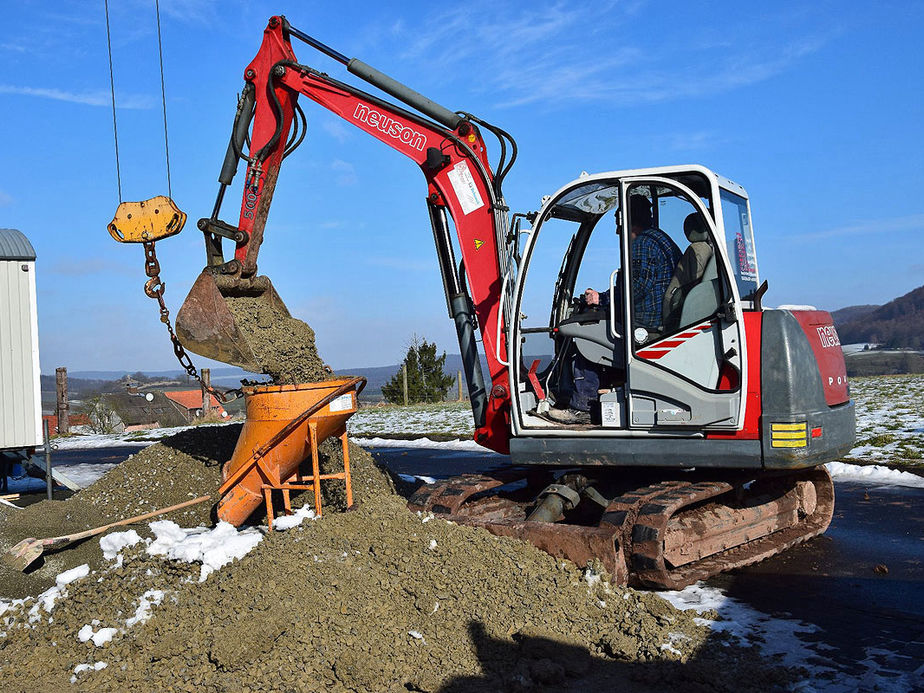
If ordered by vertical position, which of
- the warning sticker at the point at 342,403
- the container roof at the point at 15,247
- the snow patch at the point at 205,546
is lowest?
the snow patch at the point at 205,546

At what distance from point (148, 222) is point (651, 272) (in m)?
4.04

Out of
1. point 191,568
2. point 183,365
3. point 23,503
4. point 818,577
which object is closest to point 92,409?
point 23,503

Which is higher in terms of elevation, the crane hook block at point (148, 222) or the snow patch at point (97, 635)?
the crane hook block at point (148, 222)

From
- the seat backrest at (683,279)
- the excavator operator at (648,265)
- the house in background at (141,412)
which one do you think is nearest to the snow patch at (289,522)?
the excavator operator at (648,265)

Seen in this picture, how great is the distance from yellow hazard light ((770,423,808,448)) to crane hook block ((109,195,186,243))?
4839mm

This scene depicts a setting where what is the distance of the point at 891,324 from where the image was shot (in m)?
70.1

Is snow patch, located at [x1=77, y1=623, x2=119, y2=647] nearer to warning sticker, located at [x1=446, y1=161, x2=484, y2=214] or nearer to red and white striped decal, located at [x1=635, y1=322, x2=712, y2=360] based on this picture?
red and white striped decal, located at [x1=635, y1=322, x2=712, y2=360]

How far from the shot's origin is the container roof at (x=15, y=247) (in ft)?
35.1

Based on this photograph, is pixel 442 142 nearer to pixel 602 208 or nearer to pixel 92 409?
pixel 602 208

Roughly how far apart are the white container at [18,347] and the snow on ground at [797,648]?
9.12m

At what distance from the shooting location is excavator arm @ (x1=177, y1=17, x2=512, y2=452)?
22.5ft

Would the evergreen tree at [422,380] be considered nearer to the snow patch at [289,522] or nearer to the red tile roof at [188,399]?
the red tile roof at [188,399]

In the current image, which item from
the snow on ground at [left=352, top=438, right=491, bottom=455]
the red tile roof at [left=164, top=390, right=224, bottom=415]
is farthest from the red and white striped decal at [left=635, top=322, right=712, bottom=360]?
the red tile roof at [left=164, top=390, right=224, bottom=415]

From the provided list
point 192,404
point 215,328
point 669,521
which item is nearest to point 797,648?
point 669,521
